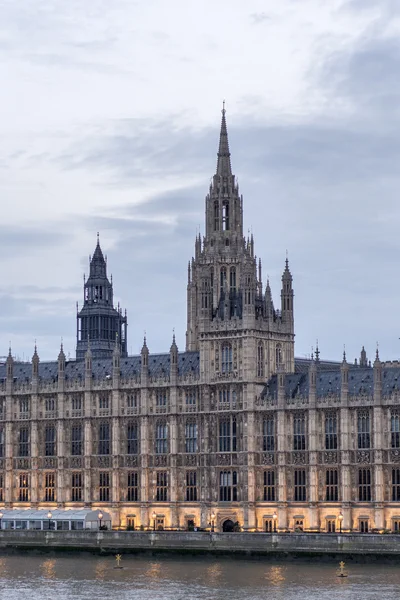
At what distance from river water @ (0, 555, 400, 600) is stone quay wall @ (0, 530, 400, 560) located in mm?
1474

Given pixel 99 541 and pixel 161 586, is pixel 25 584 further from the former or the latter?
pixel 99 541

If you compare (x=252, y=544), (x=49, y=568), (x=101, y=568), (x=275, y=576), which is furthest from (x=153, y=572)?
(x=275, y=576)

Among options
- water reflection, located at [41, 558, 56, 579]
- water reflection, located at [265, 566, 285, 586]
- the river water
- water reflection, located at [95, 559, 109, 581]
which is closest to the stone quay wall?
the river water

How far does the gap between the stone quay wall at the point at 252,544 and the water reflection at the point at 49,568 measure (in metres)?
5.66

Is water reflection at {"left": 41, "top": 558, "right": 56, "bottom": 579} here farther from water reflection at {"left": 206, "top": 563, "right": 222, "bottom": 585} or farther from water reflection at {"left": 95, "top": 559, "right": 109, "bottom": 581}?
water reflection at {"left": 206, "top": 563, "right": 222, "bottom": 585}

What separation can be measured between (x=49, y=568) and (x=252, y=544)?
19974 mm

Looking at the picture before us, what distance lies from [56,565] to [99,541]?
362 inches

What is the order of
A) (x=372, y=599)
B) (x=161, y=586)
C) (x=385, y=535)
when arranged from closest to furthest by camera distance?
(x=372, y=599)
(x=161, y=586)
(x=385, y=535)

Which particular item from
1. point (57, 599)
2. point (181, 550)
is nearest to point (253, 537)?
point (181, 550)

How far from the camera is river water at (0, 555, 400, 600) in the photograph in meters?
164

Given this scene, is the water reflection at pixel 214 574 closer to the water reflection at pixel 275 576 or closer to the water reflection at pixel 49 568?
the water reflection at pixel 275 576

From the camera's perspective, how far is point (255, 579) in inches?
6836

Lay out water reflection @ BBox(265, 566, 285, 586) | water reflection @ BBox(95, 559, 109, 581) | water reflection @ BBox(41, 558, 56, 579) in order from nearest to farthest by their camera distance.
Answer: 1. water reflection @ BBox(265, 566, 285, 586)
2. water reflection @ BBox(95, 559, 109, 581)
3. water reflection @ BBox(41, 558, 56, 579)

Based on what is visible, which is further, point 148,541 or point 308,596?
point 148,541
